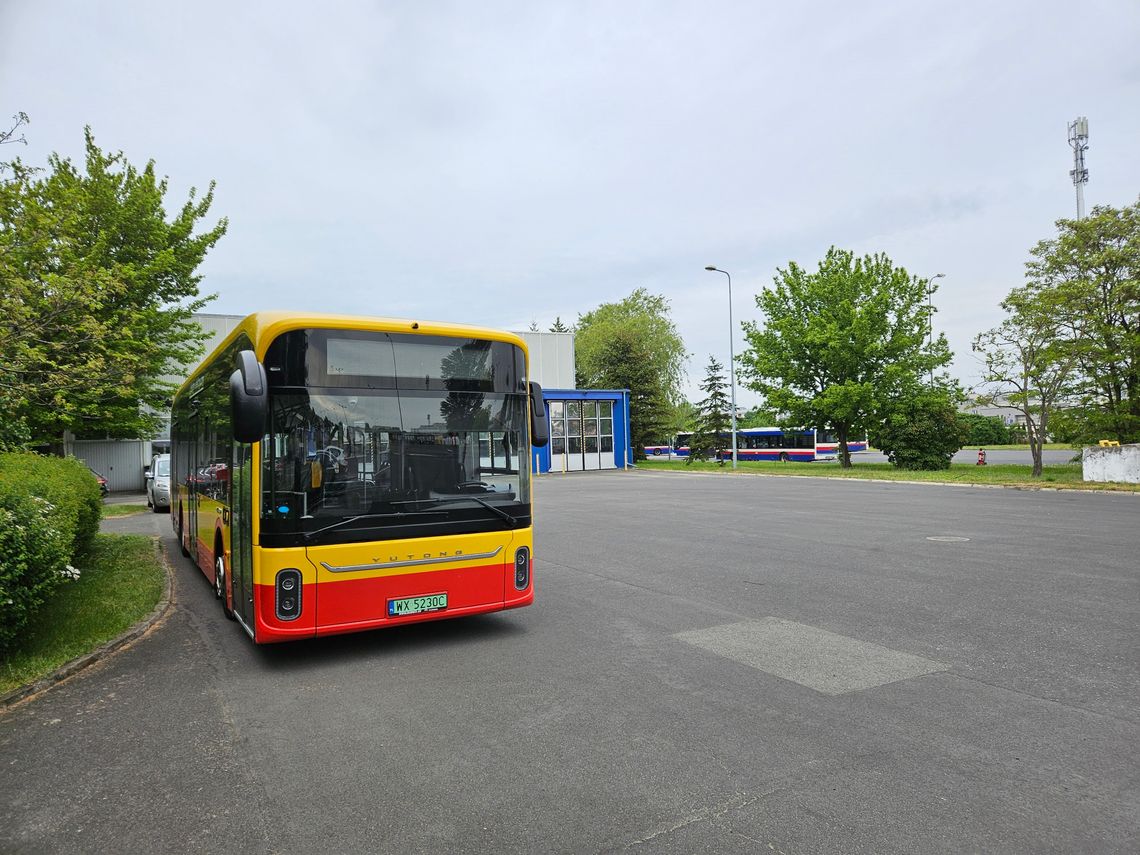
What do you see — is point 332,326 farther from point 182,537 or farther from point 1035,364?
point 1035,364

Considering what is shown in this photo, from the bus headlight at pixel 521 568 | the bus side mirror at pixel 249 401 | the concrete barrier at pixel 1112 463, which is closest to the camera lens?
the bus side mirror at pixel 249 401

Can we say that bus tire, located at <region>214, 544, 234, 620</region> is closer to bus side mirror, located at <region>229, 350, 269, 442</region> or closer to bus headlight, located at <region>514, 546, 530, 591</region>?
bus side mirror, located at <region>229, 350, 269, 442</region>

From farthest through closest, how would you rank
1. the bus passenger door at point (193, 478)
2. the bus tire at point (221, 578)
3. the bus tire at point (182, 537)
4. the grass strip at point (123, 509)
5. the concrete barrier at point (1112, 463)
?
the concrete barrier at point (1112, 463) < the grass strip at point (123, 509) < the bus tire at point (182, 537) < the bus passenger door at point (193, 478) < the bus tire at point (221, 578)

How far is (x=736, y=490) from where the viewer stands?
1022 inches

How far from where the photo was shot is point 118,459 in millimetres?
35594

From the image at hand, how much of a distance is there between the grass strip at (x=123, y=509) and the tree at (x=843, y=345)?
3119 centimetres

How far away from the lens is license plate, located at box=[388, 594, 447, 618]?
6379mm

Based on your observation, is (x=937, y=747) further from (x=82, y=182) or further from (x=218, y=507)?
(x=82, y=182)

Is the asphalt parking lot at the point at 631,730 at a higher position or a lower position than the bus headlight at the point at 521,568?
lower

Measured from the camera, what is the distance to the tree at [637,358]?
6194 centimetres

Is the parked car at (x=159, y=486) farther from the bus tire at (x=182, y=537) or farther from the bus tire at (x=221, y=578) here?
the bus tire at (x=221, y=578)

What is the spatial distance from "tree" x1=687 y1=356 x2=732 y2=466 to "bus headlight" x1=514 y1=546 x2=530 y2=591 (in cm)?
4926

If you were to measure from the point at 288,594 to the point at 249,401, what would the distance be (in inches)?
62.6

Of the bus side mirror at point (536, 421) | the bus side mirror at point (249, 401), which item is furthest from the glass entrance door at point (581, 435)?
the bus side mirror at point (249, 401)
